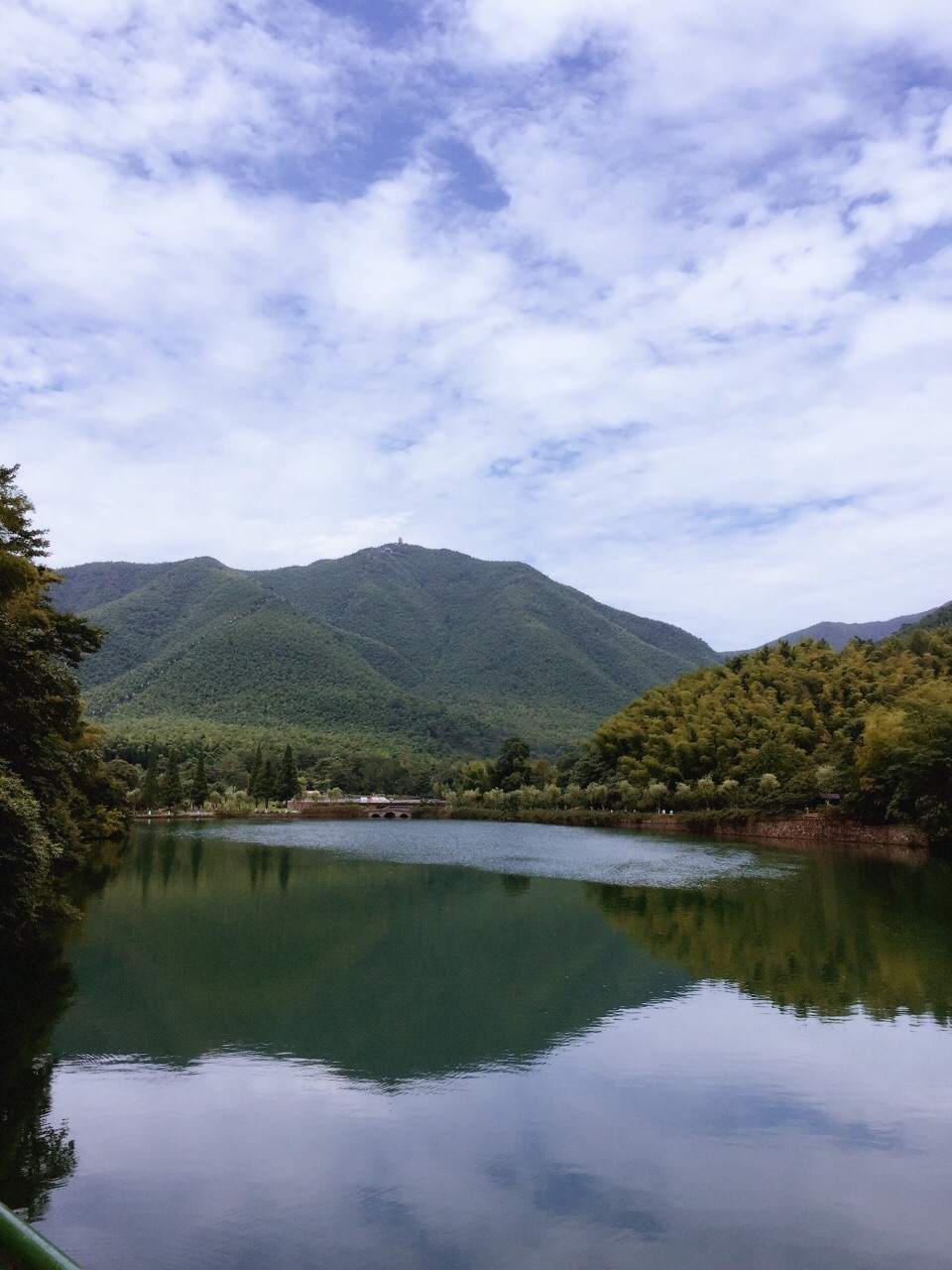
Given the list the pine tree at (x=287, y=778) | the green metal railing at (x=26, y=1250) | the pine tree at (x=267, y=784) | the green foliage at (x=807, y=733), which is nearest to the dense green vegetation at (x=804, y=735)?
the green foliage at (x=807, y=733)

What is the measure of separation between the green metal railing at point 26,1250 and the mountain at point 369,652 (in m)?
100

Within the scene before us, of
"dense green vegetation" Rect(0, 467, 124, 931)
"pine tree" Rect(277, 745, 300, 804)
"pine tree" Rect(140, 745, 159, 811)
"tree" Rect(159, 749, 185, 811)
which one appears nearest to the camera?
"dense green vegetation" Rect(0, 467, 124, 931)

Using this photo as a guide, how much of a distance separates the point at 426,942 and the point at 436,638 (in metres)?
152

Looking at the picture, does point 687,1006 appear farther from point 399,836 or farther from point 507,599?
point 507,599

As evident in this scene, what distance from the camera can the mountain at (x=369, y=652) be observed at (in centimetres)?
11838

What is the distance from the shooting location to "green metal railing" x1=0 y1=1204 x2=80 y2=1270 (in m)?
2.95

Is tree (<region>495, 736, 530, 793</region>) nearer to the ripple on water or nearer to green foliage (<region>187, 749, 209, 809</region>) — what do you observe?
the ripple on water

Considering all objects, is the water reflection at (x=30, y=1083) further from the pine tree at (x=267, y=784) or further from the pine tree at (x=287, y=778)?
the pine tree at (x=287, y=778)

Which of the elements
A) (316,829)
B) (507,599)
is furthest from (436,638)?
(316,829)

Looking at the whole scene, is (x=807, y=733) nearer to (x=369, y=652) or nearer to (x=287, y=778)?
(x=287, y=778)

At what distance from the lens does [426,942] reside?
17531mm

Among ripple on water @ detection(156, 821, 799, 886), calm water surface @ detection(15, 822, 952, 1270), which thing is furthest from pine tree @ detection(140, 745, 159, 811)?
calm water surface @ detection(15, 822, 952, 1270)

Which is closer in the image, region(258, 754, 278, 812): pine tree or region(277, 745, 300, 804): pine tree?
region(258, 754, 278, 812): pine tree

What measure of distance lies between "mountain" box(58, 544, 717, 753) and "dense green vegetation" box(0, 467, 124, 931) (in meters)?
84.3
